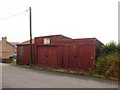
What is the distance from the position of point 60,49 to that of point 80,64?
3246 millimetres

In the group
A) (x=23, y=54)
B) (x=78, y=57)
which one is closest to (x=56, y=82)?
(x=78, y=57)

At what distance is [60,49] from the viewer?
22422mm

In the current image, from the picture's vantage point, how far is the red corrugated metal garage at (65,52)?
63.3 feet

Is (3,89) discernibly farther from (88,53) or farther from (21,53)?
(21,53)

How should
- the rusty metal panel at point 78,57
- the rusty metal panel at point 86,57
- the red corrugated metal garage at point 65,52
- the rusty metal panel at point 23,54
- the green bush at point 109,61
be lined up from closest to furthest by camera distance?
the green bush at point 109,61
the rusty metal panel at point 86,57
the rusty metal panel at point 78,57
the red corrugated metal garage at point 65,52
the rusty metal panel at point 23,54

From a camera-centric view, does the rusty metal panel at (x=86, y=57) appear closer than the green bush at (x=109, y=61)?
No

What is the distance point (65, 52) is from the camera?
2188 centimetres

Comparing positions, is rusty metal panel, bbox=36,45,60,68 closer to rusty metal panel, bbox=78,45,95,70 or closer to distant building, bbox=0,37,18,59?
rusty metal panel, bbox=78,45,95,70

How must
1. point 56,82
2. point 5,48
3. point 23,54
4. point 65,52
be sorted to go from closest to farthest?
1. point 56,82
2. point 65,52
3. point 23,54
4. point 5,48

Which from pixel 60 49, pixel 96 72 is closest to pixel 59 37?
pixel 60 49

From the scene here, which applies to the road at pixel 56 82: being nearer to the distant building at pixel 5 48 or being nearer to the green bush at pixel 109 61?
the green bush at pixel 109 61

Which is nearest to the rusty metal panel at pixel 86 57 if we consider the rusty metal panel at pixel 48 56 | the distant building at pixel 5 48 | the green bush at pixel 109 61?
the green bush at pixel 109 61

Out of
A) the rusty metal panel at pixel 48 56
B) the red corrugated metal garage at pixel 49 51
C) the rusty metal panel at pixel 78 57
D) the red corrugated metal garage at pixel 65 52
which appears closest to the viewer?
the rusty metal panel at pixel 78 57

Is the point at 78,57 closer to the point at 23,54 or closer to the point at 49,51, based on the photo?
the point at 49,51
